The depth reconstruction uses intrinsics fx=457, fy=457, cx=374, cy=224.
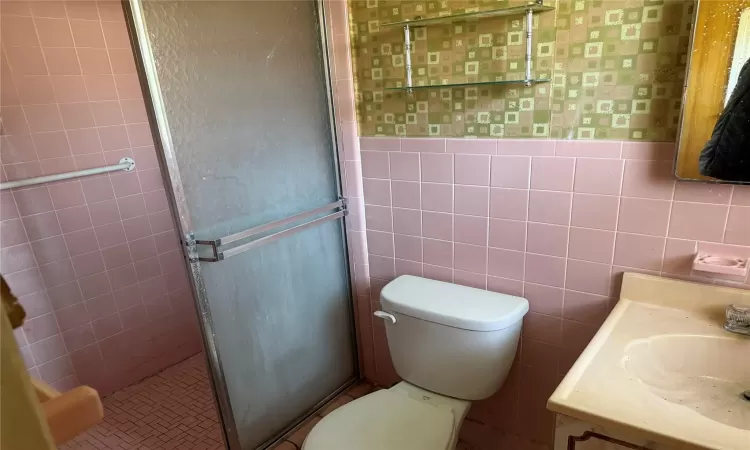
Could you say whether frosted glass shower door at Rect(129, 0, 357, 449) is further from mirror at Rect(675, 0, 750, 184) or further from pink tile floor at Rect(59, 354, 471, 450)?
mirror at Rect(675, 0, 750, 184)

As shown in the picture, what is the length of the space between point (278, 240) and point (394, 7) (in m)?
0.83

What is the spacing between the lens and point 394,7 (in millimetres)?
1402

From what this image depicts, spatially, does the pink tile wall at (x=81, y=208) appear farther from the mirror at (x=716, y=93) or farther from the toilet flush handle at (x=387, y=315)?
the mirror at (x=716, y=93)

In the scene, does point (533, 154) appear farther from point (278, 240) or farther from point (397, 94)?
point (278, 240)

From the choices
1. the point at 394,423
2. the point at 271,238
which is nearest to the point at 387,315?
the point at 394,423

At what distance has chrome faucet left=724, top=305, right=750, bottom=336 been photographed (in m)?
1.03

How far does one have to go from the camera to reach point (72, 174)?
1943 millimetres

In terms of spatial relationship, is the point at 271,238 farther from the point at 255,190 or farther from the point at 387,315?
the point at 387,315

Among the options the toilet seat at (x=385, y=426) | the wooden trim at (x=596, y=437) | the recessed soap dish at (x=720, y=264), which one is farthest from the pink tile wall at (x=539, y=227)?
the wooden trim at (x=596, y=437)

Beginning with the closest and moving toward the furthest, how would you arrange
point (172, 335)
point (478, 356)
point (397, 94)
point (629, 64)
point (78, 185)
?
point (629, 64), point (478, 356), point (397, 94), point (78, 185), point (172, 335)

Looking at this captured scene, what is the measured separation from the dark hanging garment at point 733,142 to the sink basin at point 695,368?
38cm

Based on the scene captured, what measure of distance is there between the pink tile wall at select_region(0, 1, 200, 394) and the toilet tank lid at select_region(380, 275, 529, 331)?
86cm

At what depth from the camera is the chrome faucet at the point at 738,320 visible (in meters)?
1.03

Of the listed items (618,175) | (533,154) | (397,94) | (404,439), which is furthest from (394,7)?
(404,439)
